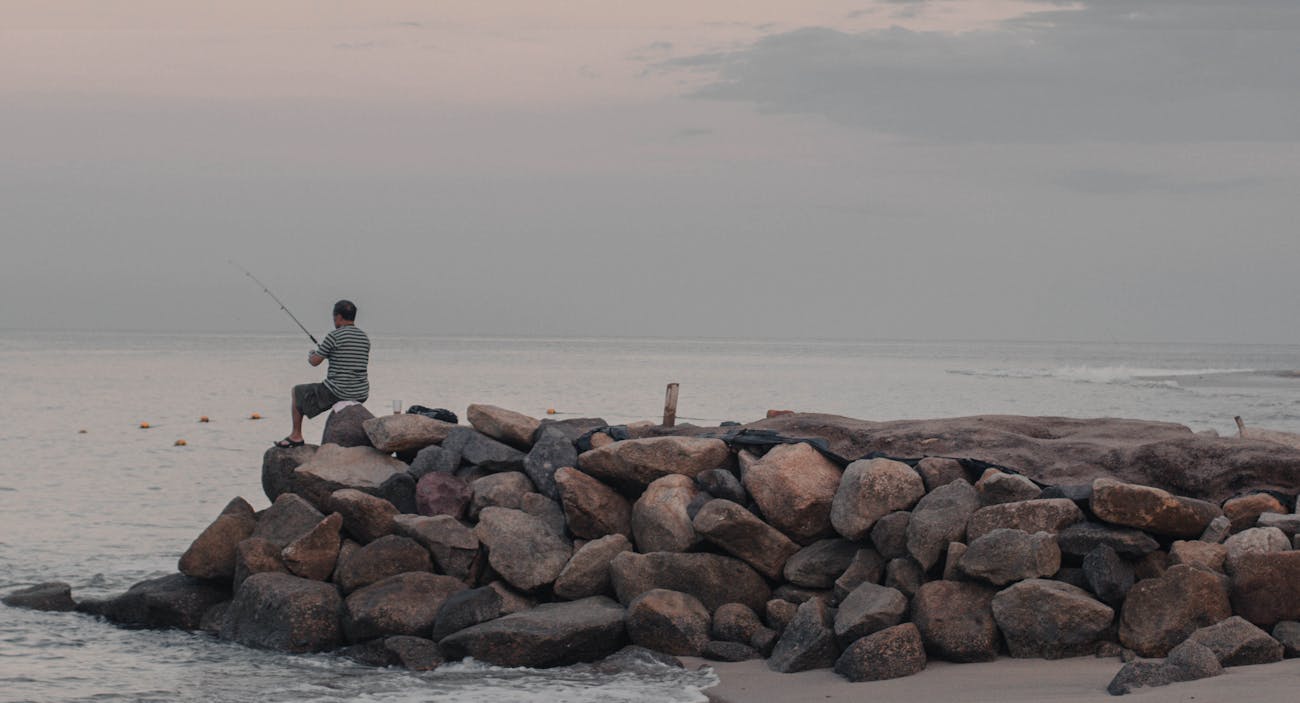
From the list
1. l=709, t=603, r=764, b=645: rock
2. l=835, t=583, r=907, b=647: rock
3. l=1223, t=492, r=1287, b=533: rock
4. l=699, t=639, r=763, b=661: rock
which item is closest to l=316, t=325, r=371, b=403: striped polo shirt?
l=709, t=603, r=764, b=645: rock

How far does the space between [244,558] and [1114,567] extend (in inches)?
317

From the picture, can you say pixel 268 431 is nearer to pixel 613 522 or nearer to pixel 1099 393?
pixel 613 522

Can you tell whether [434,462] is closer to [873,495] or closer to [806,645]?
[873,495]

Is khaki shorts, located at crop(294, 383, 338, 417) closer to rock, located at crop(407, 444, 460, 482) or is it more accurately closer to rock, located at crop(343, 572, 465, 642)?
rock, located at crop(407, 444, 460, 482)

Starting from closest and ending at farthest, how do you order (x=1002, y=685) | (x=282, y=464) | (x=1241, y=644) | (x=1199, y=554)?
1. (x=1241, y=644)
2. (x=1002, y=685)
3. (x=1199, y=554)
4. (x=282, y=464)

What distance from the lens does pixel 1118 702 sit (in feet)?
25.2

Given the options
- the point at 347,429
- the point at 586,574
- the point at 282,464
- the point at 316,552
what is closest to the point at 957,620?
the point at 586,574

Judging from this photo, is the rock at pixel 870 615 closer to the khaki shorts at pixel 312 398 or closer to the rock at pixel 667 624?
the rock at pixel 667 624

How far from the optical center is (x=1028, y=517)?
9.84m

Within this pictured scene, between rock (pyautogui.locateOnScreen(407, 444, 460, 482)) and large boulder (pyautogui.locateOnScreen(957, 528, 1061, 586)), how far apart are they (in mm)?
5811

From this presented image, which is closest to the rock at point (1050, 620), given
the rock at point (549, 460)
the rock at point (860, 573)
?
the rock at point (860, 573)

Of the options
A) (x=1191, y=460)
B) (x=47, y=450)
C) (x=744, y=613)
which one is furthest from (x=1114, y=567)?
(x=47, y=450)

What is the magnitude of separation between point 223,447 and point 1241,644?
2691cm

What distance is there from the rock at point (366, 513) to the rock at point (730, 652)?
3.67 m
